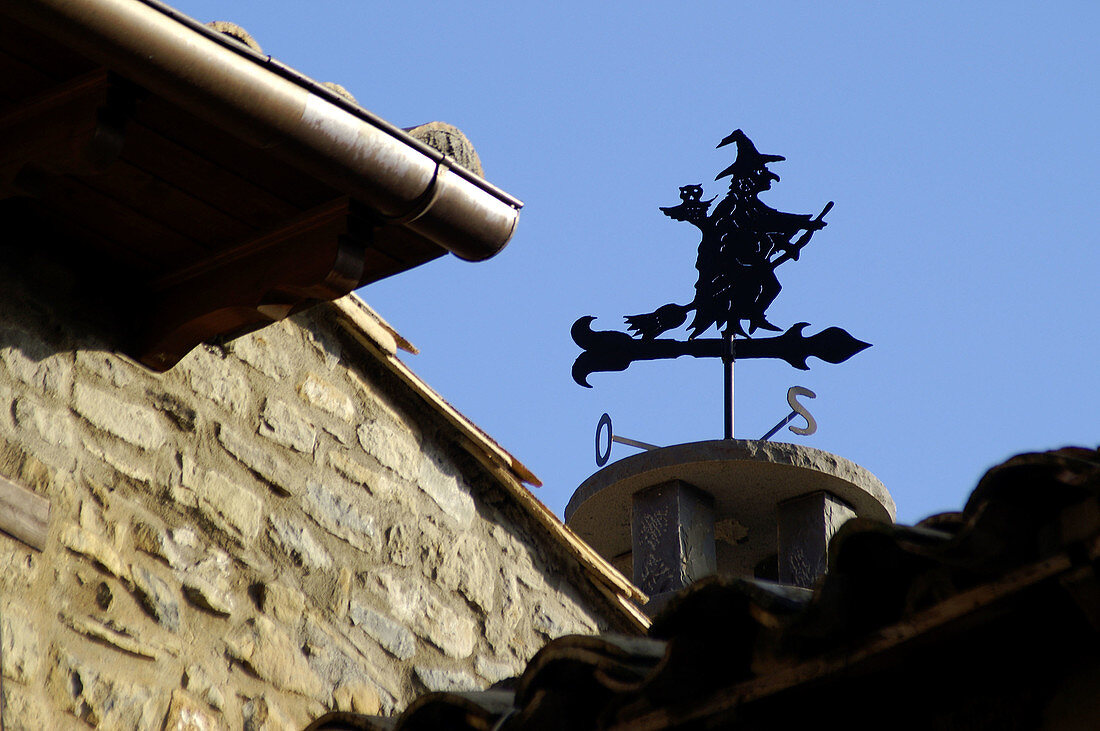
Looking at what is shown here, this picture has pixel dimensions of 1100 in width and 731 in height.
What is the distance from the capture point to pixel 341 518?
3646 mm

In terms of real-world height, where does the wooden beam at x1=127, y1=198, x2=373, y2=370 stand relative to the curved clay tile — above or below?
below

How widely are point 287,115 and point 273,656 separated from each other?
1.32 metres

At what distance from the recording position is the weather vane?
555cm

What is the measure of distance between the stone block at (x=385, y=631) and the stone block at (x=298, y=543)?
0.50 feet

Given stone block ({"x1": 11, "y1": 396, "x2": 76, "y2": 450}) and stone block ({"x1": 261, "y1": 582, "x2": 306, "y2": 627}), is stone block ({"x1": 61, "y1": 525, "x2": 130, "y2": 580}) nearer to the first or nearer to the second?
stone block ({"x1": 11, "y1": 396, "x2": 76, "y2": 450})

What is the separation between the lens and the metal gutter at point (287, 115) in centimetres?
246

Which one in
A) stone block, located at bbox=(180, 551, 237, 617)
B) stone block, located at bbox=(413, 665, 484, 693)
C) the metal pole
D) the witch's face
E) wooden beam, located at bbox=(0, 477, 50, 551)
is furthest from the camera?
the witch's face

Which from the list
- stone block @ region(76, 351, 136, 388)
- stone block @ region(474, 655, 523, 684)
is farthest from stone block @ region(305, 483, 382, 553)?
stone block @ region(76, 351, 136, 388)

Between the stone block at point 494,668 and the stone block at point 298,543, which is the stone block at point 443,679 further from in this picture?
the stone block at point 298,543

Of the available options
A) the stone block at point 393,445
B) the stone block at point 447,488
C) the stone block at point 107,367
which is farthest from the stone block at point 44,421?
the stone block at point 447,488

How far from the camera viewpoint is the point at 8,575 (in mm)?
2779

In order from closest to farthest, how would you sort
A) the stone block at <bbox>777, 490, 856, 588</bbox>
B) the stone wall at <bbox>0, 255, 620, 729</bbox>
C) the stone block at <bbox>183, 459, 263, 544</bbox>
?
the stone wall at <bbox>0, 255, 620, 729</bbox>, the stone block at <bbox>183, 459, 263, 544</bbox>, the stone block at <bbox>777, 490, 856, 588</bbox>

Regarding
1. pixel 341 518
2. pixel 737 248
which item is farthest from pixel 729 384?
pixel 341 518

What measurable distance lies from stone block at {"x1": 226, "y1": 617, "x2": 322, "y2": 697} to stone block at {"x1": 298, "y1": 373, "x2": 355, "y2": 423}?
64 centimetres
